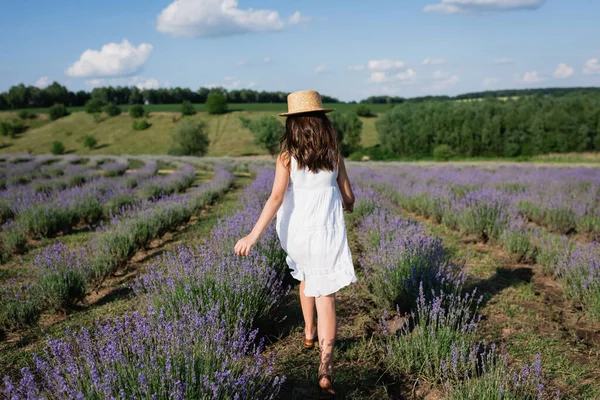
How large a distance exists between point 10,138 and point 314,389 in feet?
239

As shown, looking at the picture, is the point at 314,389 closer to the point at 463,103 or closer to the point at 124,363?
the point at 124,363

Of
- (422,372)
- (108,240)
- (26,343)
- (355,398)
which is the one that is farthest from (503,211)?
(26,343)

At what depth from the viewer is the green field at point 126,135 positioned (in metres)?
55.8

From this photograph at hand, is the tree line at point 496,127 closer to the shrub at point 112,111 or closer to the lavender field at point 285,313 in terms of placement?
the lavender field at point 285,313

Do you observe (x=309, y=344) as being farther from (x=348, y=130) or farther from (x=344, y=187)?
(x=348, y=130)

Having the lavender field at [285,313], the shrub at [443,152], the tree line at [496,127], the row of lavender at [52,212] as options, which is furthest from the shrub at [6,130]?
the lavender field at [285,313]

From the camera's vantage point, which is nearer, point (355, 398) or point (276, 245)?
point (355, 398)

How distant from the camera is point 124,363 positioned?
A: 6.07 feet

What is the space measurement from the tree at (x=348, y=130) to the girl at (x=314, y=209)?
51.3 m

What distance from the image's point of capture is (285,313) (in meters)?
3.71

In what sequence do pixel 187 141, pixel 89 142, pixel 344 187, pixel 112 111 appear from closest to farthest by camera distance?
1. pixel 344 187
2. pixel 187 141
3. pixel 89 142
4. pixel 112 111

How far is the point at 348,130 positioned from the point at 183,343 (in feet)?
174

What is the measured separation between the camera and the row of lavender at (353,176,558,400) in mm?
2141

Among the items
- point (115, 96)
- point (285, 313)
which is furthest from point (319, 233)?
point (115, 96)
